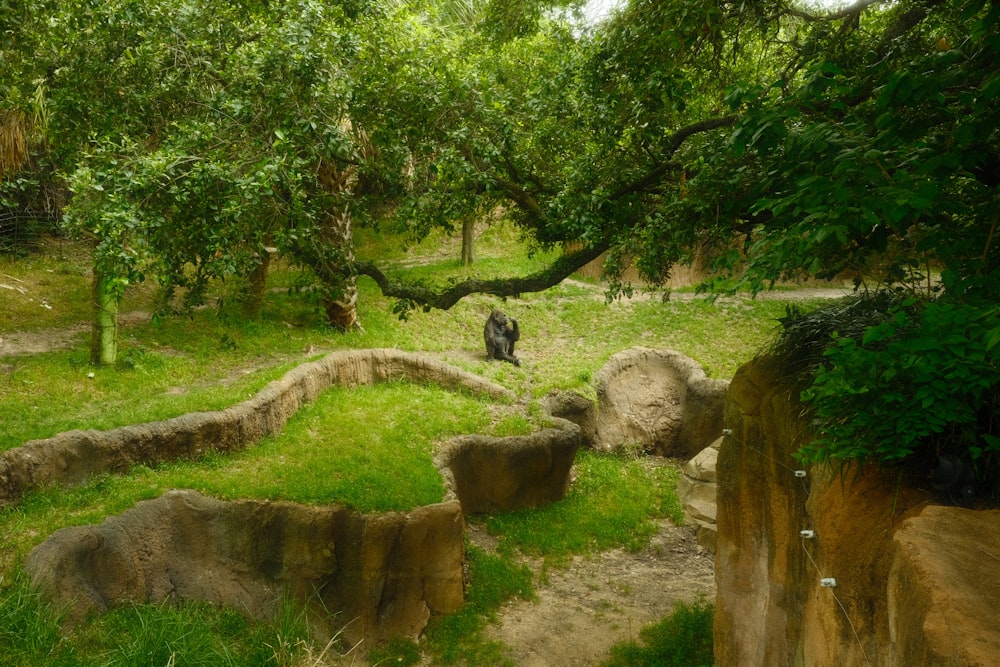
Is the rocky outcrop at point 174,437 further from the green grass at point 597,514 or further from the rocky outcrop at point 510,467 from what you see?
the green grass at point 597,514

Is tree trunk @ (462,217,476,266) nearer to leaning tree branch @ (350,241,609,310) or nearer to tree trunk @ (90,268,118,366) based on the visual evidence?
tree trunk @ (90,268,118,366)

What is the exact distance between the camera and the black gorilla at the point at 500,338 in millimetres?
15297

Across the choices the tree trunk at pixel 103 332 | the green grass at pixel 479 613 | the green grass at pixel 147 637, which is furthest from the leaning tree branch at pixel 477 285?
the tree trunk at pixel 103 332

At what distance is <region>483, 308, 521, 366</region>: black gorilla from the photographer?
15.3 metres

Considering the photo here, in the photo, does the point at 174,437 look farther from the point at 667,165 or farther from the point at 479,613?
the point at 667,165

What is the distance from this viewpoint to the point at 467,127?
7.72 meters

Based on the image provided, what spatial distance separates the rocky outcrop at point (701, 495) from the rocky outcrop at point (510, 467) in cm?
198

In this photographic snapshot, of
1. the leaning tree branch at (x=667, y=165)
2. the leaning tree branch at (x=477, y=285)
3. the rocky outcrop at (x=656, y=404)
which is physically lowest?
the rocky outcrop at (x=656, y=404)

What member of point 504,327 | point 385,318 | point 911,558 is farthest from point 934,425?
point 385,318

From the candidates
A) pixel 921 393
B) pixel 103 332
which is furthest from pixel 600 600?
pixel 103 332

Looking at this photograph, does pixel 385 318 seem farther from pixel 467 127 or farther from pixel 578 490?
pixel 467 127

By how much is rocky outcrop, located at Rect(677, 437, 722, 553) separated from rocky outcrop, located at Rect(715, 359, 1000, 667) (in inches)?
177

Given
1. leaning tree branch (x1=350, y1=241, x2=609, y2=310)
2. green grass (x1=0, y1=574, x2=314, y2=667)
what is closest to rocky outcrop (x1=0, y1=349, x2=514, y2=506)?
green grass (x1=0, y1=574, x2=314, y2=667)

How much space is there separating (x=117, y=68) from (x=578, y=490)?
8913 mm
